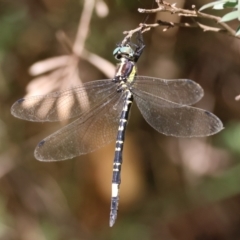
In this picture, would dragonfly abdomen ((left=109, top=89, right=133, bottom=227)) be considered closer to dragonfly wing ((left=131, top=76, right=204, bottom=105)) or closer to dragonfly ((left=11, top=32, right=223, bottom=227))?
dragonfly ((left=11, top=32, right=223, bottom=227))

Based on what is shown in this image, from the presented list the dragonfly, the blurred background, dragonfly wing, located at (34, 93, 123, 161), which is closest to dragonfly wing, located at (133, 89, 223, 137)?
the dragonfly

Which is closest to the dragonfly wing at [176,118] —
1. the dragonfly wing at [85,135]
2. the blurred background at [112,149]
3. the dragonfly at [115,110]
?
the dragonfly at [115,110]

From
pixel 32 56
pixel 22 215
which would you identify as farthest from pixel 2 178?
pixel 32 56

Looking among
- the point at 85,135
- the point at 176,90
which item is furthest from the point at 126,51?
the point at 85,135

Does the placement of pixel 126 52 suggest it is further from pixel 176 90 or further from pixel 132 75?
pixel 176 90

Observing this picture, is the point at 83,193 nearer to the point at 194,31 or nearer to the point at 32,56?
the point at 32,56

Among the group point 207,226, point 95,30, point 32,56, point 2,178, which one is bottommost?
point 207,226

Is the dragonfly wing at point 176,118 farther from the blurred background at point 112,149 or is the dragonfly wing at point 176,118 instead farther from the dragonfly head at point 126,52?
the blurred background at point 112,149
